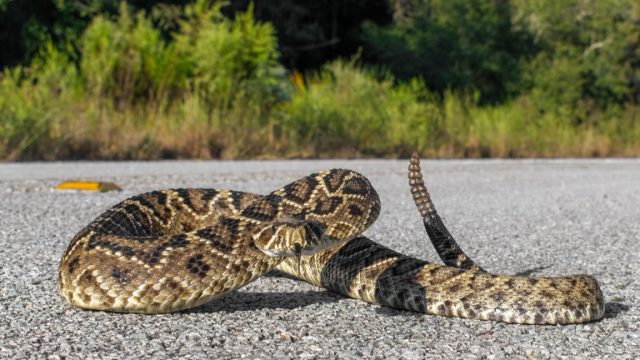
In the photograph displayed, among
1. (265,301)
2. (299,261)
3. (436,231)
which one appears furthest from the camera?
(436,231)

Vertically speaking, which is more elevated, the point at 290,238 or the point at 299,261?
the point at 290,238

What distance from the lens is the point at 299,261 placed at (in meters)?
4.93

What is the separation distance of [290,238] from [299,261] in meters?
0.46

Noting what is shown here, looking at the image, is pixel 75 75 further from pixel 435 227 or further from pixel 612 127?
pixel 612 127

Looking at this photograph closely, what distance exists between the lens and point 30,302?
5.16m

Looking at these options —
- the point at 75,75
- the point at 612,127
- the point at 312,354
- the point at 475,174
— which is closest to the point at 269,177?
the point at 475,174

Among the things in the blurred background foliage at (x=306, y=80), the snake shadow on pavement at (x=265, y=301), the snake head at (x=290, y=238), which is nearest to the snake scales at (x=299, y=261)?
the snake head at (x=290, y=238)

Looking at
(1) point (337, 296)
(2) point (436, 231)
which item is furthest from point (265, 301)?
(2) point (436, 231)

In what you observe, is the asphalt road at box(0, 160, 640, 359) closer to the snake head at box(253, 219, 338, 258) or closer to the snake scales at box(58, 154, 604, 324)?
the snake scales at box(58, 154, 604, 324)

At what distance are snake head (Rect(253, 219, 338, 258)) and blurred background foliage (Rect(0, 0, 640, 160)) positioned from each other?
11194 mm

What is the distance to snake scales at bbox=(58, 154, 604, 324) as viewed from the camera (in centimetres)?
471

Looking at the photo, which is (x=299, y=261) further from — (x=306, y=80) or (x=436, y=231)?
(x=306, y=80)

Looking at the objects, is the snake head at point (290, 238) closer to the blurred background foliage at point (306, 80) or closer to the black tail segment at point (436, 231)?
the black tail segment at point (436, 231)

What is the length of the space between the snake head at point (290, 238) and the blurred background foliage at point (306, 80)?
11.2 m
